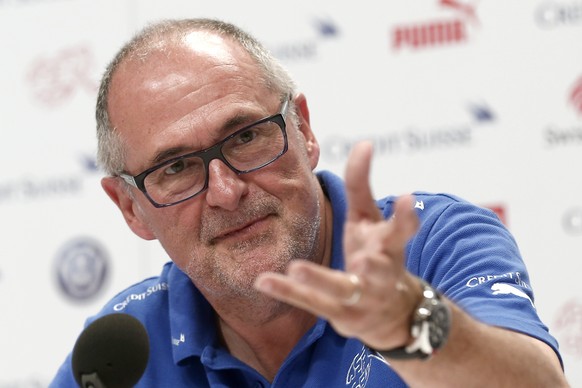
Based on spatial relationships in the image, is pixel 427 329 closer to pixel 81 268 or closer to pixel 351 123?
pixel 351 123

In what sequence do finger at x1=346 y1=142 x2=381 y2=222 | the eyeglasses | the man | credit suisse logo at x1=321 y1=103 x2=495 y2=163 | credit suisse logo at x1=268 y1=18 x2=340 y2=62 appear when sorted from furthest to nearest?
credit suisse logo at x1=268 y1=18 x2=340 y2=62, credit suisse logo at x1=321 y1=103 x2=495 y2=163, the eyeglasses, the man, finger at x1=346 y1=142 x2=381 y2=222

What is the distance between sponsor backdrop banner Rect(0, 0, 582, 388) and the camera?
331 centimetres

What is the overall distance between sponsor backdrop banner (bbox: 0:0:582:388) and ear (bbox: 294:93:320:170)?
109cm

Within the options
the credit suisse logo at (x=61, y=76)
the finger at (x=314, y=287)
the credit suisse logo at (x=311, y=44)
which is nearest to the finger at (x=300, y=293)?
the finger at (x=314, y=287)

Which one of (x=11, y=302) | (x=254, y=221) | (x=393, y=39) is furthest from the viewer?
(x=11, y=302)

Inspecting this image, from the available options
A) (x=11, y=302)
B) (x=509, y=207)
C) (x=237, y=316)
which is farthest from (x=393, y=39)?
(x=11, y=302)

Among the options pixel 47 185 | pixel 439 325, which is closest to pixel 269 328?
pixel 439 325

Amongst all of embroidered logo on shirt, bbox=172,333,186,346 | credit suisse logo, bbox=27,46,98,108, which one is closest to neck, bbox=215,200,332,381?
embroidered logo on shirt, bbox=172,333,186,346

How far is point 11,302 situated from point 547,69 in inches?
95.2

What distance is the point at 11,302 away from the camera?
13.5 ft

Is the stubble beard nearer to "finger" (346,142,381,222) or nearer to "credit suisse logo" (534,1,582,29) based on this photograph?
"finger" (346,142,381,222)

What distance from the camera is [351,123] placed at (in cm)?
361

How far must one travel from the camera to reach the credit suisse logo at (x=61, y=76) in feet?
13.4

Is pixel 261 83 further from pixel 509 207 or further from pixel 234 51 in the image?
pixel 509 207
